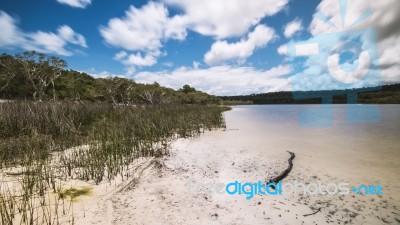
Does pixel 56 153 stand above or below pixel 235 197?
above

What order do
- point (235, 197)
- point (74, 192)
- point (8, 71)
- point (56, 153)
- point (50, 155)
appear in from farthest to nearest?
point (8, 71) < point (56, 153) < point (50, 155) < point (235, 197) < point (74, 192)

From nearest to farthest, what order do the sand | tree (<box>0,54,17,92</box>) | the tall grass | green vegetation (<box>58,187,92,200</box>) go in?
the tall grass < the sand < green vegetation (<box>58,187,92,200</box>) < tree (<box>0,54,17,92</box>)

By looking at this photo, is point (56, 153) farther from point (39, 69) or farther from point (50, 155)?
point (39, 69)

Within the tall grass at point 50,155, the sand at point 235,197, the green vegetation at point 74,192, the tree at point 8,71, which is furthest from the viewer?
the tree at point 8,71

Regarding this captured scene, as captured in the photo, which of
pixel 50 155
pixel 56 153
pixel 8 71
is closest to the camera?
pixel 50 155

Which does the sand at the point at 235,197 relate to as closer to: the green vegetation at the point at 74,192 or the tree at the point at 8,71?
the green vegetation at the point at 74,192

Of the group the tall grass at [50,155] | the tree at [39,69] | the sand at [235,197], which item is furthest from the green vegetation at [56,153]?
the tree at [39,69]

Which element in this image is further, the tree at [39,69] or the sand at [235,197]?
the tree at [39,69]

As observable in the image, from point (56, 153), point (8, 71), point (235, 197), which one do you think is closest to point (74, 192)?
point (235, 197)

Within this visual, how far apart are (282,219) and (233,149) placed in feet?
14.9

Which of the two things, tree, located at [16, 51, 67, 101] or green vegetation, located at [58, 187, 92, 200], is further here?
tree, located at [16, 51, 67, 101]

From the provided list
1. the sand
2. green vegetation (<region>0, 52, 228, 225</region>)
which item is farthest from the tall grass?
the sand

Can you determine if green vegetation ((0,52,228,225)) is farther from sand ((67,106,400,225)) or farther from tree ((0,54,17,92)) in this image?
tree ((0,54,17,92))

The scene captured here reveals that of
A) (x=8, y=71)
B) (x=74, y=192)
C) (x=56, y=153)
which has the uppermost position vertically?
(x=8, y=71)
